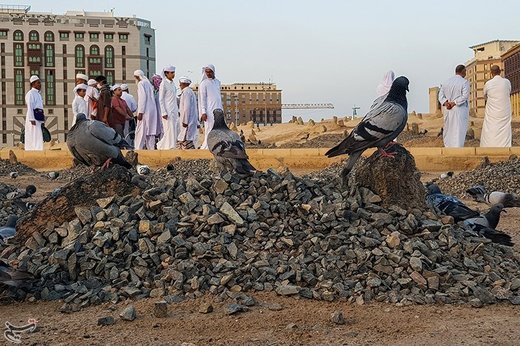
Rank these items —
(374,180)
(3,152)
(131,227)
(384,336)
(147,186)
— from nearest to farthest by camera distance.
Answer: (384,336)
(131,227)
(374,180)
(147,186)
(3,152)

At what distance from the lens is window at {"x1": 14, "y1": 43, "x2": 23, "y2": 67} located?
82.6m

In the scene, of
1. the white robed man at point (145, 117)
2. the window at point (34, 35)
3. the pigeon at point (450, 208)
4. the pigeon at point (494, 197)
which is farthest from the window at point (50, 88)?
the pigeon at point (450, 208)

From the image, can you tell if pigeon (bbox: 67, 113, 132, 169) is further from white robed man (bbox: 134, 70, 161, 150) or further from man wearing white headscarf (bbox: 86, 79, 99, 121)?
white robed man (bbox: 134, 70, 161, 150)

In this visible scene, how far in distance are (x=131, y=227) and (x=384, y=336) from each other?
2536 millimetres

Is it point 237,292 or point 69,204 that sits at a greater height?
point 69,204

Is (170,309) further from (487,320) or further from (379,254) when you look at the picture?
(487,320)

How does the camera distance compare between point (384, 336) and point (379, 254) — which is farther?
point (379, 254)

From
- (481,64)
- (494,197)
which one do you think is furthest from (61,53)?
(494,197)

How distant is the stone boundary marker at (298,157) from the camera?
16.1 m

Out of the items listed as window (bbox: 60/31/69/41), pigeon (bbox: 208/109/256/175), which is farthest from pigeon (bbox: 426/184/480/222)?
window (bbox: 60/31/69/41)

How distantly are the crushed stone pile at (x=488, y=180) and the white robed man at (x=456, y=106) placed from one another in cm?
321

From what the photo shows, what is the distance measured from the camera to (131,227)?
656cm

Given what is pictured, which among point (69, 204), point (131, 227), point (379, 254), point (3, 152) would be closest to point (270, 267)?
point (379, 254)

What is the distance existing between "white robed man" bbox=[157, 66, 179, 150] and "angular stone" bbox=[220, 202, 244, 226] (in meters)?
13.4
